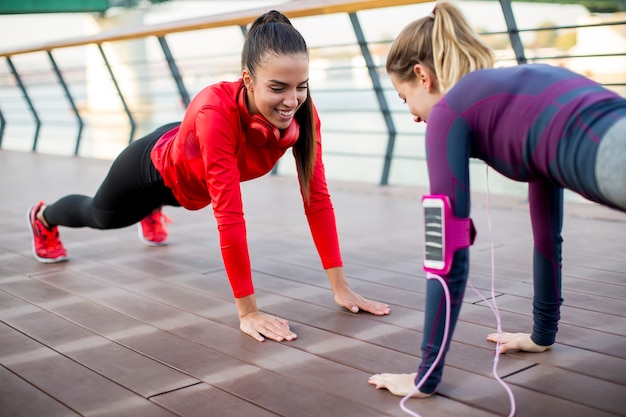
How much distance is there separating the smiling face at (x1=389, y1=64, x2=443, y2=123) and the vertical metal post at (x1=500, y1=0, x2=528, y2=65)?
2212 millimetres

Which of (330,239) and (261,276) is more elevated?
(330,239)

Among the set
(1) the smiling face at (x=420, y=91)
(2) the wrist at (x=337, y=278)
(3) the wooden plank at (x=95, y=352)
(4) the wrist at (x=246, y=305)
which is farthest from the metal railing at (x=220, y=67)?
(3) the wooden plank at (x=95, y=352)

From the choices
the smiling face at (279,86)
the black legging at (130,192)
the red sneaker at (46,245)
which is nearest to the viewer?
the smiling face at (279,86)

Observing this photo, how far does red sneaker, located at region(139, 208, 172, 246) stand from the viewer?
295 centimetres

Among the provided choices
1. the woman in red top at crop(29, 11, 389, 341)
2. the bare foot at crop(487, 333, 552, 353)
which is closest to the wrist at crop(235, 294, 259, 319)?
the woman in red top at crop(29, 11, 389, 341)

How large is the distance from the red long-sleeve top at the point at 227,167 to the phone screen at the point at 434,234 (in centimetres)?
68

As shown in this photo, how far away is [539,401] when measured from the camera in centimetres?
134

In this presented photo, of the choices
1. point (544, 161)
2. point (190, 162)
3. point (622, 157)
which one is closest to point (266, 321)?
point (190, 162)

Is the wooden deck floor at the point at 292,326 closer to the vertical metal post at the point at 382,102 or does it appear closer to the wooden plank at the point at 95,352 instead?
the wooden plank at the point at 95,352

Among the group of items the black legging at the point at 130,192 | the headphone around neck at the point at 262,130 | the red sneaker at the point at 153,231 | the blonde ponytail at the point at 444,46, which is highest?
the blonde ponytail at the point at 444,46

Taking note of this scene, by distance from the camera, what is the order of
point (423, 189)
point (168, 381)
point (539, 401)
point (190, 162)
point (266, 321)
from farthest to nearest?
point (423, 189) < point (190, 162) < point (266, 321) < point (168, 381) < point (539, 401)

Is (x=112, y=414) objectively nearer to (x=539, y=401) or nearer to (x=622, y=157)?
(x=539, y=401)

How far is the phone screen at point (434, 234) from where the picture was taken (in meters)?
1.22

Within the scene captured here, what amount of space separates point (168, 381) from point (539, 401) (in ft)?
2.47
